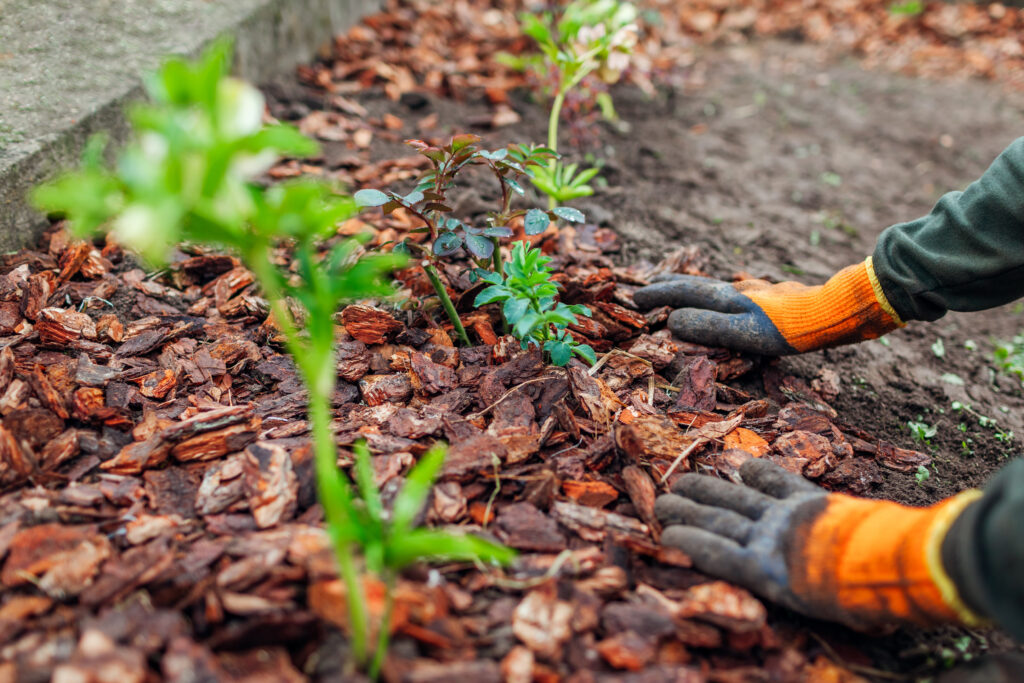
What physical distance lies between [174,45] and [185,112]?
2002mm

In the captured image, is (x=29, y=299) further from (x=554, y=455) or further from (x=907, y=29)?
(x=907, y=29)

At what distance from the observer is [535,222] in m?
1.70

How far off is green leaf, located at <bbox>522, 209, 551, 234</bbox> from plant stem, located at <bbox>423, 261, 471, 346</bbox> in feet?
0.90

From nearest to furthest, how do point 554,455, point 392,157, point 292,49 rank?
point 554,455 → point 392,157 → point 292,49

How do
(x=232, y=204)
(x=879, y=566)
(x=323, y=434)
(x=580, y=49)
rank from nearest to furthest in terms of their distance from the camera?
(x=232, y=204), (x=323, y=434), (x=879, y=566), (x=580, y=49)

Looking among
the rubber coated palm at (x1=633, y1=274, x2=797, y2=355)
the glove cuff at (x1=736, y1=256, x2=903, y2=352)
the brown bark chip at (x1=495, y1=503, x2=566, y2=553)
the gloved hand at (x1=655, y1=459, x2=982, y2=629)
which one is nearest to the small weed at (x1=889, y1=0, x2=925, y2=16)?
the glove cuff at (x1=736, y1=256, x2=903, y2=352)

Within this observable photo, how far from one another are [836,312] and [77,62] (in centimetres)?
263

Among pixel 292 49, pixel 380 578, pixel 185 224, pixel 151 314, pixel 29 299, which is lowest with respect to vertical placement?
pixel 380 578

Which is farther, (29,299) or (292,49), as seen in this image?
(292,49)

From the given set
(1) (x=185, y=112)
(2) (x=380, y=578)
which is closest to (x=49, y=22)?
(1) (x=185, y=112)

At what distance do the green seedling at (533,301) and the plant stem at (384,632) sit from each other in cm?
69

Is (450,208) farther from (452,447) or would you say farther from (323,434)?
(323,434)

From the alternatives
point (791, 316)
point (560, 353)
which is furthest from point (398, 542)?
point (791, 316)

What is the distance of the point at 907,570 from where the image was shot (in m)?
1.20
